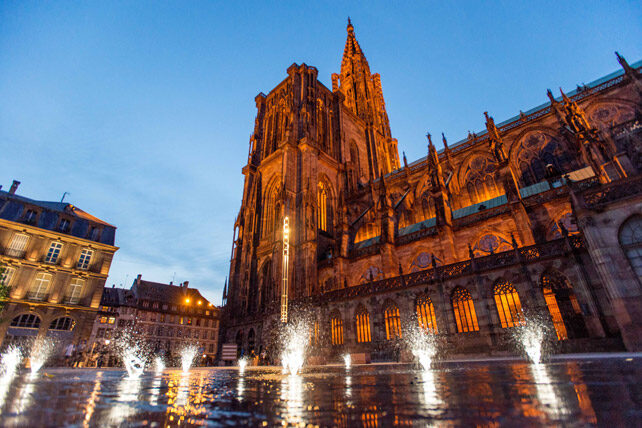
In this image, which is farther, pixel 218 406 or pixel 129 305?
pixel 129 305

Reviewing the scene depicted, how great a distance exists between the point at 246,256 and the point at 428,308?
22.9 metres

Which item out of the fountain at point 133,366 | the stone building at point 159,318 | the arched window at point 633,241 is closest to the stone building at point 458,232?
the arched window at point 633,241

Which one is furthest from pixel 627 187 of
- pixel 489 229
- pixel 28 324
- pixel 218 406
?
pixel 28 324

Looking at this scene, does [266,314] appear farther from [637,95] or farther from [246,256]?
[637,95]

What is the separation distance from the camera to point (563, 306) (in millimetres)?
13984

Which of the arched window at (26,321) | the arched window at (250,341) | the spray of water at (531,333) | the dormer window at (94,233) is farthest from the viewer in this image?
the arched window at (250,341)

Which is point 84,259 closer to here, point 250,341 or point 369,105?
point 250,341

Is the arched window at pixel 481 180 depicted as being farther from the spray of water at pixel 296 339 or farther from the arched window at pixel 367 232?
the spray of water at pixel 296 339

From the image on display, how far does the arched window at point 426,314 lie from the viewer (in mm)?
17438

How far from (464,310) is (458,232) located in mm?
7641

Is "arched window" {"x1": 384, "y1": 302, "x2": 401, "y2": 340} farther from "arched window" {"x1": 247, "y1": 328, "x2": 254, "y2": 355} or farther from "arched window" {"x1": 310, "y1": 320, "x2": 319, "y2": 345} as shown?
"arched window" {"x1": 247, "y1": 328, "x2": 254, "y2": 355}

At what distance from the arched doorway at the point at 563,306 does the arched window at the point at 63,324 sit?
3351cm

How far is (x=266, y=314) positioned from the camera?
93.7 ft

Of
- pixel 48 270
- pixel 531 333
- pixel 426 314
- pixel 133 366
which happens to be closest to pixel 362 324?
pixel 426 314
